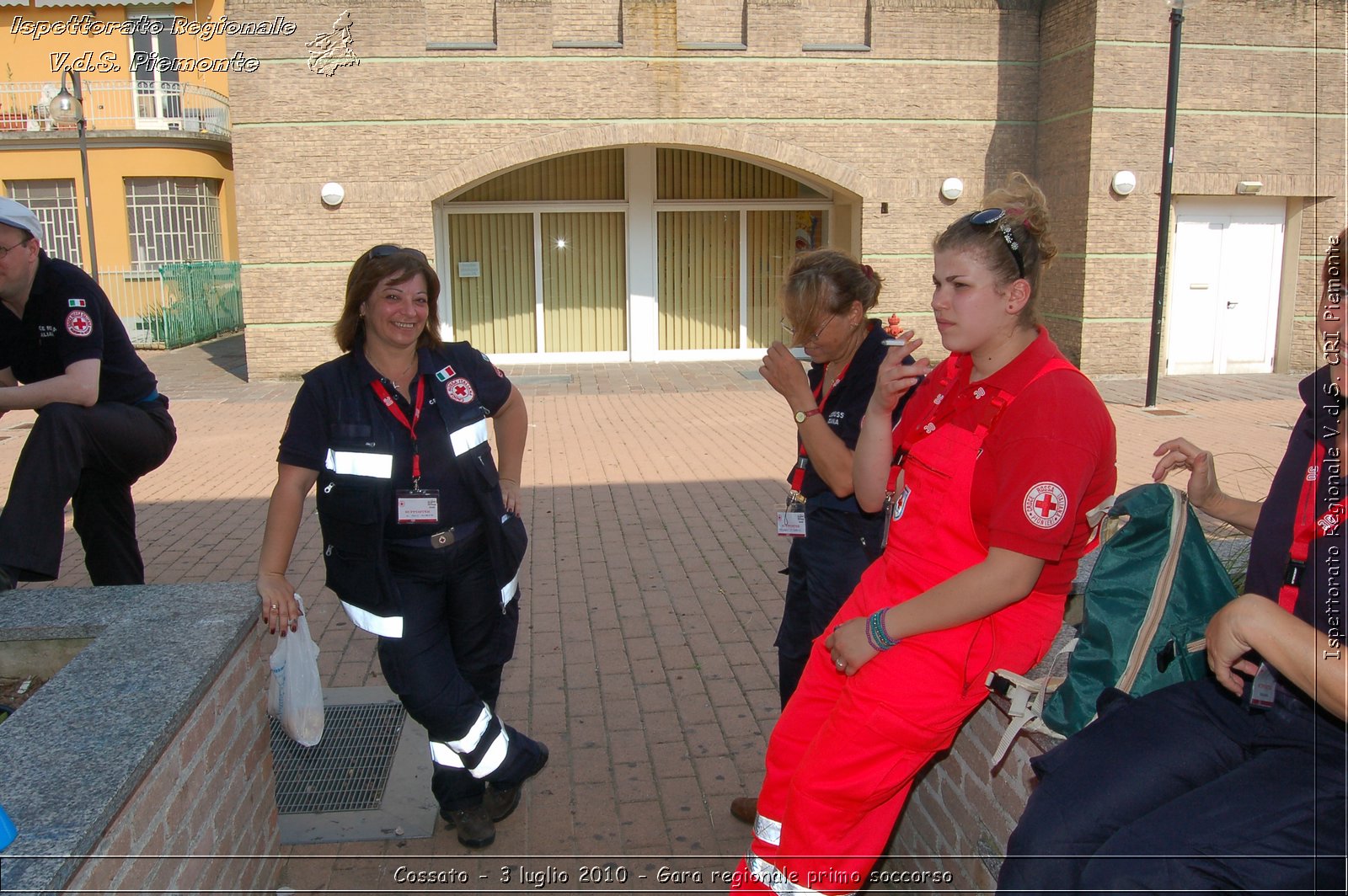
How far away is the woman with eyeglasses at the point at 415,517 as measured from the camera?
3.27 meters

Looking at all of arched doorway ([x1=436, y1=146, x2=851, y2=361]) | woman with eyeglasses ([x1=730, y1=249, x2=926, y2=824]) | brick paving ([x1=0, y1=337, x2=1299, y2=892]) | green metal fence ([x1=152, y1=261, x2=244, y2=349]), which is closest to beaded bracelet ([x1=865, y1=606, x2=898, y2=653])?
woman with eyeglasses ([x1=730, y1=249, x2=926, y2=824])

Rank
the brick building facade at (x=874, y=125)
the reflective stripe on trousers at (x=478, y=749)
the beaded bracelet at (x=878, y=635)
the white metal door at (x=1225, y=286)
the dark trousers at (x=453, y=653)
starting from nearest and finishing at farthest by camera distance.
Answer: the beaded bracelet at (x=878, y=635) < the dark trousers at (x=453, y=653) < the reflective stripe on trousers at (x=478, y=749) < the brick building facade at (x=874, y=125) < the white metal door at (x=1225, y=286)

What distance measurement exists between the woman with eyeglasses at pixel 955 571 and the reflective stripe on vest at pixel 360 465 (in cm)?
149

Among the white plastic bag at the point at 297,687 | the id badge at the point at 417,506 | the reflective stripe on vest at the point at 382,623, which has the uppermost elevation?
the id badge at the point at 417,506

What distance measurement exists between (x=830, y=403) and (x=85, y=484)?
10.1 feet

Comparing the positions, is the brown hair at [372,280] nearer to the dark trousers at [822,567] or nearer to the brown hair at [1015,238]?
the dark trousers at [822,567]

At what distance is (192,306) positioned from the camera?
2238 cm

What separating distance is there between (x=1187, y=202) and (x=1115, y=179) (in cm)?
155

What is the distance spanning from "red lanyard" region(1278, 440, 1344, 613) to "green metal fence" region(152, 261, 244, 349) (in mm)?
20289

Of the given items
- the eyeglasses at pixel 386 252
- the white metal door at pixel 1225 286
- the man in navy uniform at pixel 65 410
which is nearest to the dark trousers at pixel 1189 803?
the eyeglasses at pixel 386 252

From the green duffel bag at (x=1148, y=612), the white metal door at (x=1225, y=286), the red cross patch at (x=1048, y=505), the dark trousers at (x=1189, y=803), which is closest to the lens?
the dark trousers at (x=1189, y=803)

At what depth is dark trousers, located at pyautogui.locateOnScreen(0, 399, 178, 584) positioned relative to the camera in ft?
11.7

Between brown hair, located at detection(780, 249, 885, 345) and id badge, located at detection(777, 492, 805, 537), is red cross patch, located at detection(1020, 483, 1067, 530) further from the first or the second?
id badge, located at detection(777, 492, 805, 537)

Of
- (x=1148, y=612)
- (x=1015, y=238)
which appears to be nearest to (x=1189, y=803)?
(x=1148, y=612)
